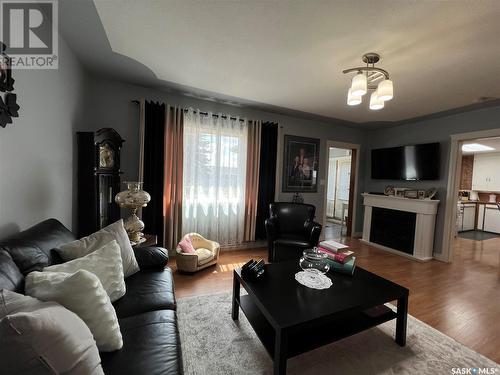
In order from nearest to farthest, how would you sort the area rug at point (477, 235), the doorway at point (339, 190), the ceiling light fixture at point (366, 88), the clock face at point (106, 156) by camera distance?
the ceiling light fixture at point (366, 88), the clock face at point (106, 156), the area rug at point (477, 235), the doorway at point (339, 190)

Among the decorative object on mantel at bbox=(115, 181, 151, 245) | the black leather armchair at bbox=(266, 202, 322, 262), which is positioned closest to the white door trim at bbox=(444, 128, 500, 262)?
the black leather armchair at bbox=(266, 202, 322, 262)

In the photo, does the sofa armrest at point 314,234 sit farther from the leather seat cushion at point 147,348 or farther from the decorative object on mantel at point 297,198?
the leather seat cushion at point 147,348

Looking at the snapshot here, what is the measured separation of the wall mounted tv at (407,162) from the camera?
367 centimetres

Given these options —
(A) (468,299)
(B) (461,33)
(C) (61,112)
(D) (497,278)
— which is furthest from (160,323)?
(D) (497,278)

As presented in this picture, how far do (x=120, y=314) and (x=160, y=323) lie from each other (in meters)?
0.26

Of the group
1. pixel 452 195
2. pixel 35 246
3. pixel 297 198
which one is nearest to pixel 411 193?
pixel 452 195

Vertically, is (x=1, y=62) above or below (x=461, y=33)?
below

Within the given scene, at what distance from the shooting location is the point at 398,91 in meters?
2.74

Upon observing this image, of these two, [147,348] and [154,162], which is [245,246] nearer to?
[154,162]

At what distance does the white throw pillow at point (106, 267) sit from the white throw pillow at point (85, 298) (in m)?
0.22

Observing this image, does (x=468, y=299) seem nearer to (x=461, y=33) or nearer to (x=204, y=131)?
(x=461, y=33)

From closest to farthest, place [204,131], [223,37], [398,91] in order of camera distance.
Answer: [223,37], [398,91], [204,131]

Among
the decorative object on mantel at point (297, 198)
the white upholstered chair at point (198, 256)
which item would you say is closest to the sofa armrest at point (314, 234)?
the decorative object on mantel at point (297, 198)

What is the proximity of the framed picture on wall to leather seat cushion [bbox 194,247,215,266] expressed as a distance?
1.82m
